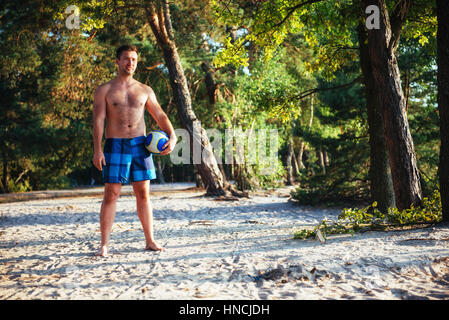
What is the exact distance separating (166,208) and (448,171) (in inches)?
265

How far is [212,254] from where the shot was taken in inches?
166

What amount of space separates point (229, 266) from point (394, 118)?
10.8 ft

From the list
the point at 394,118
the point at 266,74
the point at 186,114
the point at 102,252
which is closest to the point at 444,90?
the point at 394,118

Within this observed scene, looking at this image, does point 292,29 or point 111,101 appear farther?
point 292,29

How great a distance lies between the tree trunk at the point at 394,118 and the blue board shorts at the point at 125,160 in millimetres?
3369

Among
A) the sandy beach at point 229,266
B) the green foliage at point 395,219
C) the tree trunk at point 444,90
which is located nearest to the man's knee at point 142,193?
the sandy beach at point 229,266

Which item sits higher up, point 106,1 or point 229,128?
point 106,1

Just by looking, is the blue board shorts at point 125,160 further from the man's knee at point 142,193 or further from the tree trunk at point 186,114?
the tree trunk at point 186,114

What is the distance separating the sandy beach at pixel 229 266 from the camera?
285 cm

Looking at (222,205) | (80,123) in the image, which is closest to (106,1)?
(222,205)

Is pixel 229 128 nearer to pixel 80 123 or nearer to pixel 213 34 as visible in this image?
pixel 213 34

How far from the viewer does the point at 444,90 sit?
4512 millimetres

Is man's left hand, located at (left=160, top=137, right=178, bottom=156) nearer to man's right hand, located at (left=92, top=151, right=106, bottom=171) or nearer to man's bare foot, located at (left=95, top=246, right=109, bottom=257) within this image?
man's right hand, located at (left=92, top=151, right=106, bottom=171)
